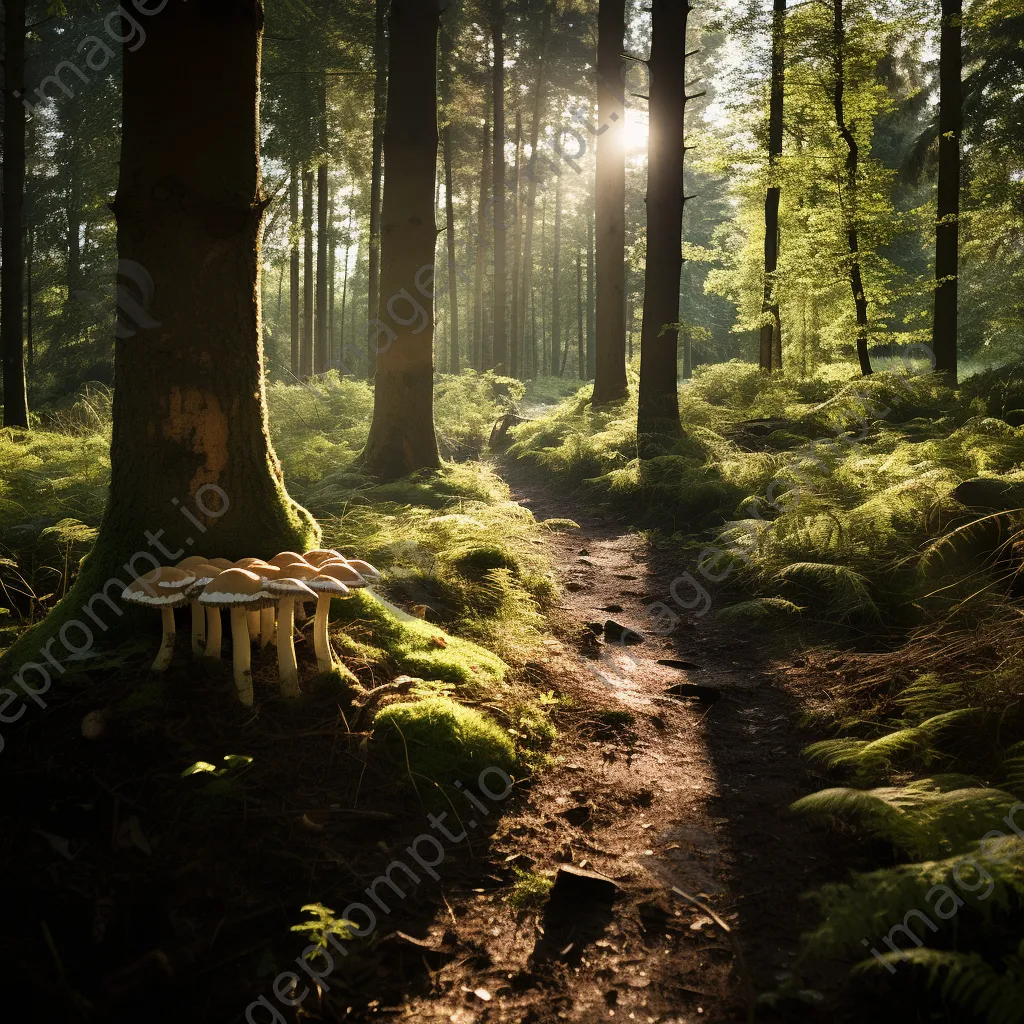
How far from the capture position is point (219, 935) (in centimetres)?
248

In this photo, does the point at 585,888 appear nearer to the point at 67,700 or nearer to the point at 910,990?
the point at 910,990

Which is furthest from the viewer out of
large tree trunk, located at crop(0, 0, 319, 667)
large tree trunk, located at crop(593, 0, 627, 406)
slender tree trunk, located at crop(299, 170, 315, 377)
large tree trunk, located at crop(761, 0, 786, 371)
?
slender tree trunk, located at crop(299, 170, 315, 377)

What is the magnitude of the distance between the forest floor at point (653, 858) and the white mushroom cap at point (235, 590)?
1.50m

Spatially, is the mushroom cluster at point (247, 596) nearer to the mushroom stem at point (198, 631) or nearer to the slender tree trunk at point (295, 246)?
the mushroom stem at point (198, 631)

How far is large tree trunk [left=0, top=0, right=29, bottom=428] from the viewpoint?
12.3m

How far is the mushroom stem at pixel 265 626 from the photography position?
12.7 feet

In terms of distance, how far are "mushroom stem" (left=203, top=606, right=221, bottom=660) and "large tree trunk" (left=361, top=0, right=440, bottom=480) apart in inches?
252

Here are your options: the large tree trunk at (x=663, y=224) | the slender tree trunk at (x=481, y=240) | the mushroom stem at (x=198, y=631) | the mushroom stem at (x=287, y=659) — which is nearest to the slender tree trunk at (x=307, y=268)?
the slender tree trunk at (x=481, y=240)

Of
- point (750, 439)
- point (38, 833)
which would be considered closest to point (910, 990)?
point (38, 833)

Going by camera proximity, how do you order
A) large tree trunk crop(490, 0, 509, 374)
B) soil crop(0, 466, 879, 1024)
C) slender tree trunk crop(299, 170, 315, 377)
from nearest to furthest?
soil crop(0, 466, 879, 1024) < large tree trunk crop(490, 0, 509, 374) < slender tree trunk crop(299, 170, 315, 377)

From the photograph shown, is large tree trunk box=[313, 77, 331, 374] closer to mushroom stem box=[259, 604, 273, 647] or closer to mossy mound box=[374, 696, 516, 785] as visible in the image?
mushroom stem box=[259, 604, 273, 647]

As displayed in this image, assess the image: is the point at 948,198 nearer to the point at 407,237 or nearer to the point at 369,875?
the point at 407,237

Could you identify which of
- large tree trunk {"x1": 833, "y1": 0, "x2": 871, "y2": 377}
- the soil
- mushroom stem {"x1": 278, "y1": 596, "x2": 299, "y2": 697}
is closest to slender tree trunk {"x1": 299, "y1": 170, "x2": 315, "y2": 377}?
large tree trunk {"x1": 833, "y1": 0, "x2": 871, "y2": 377}

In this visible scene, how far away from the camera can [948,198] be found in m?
14.5
